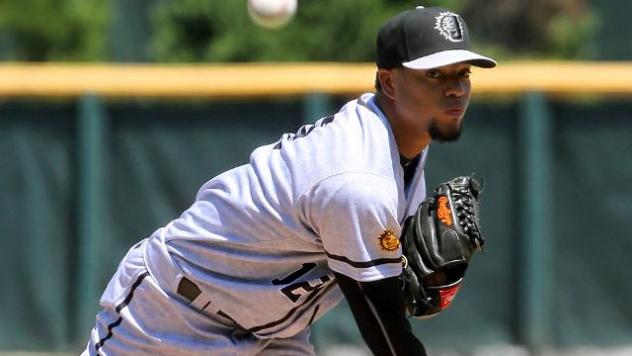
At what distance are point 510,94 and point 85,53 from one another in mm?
7199

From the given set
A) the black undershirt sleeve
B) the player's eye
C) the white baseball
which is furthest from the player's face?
the white baseball

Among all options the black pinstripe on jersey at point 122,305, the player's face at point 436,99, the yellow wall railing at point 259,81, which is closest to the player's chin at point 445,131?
the player's face at point 436,99

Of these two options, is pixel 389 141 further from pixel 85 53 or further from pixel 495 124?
→ pixel 85 53

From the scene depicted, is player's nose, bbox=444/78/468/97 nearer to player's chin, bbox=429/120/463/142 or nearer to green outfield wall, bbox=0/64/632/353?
player's chin, bbox=429/120/463/142

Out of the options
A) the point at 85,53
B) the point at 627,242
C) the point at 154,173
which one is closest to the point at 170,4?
the point at 85,53

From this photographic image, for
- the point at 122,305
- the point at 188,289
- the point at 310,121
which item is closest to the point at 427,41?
the point at 188,289

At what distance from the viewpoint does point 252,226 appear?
380 centimetres

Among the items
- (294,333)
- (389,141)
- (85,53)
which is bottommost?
(85,53)

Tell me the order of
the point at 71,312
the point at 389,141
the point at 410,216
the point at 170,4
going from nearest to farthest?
1. the point at 389,141
2. the point at 410,216
3. the point at 71,312
4. the point at 170,4

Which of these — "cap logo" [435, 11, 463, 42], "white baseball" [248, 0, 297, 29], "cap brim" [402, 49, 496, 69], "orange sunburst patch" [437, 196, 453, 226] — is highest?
"cap logo" [435, 11, 463, 42]

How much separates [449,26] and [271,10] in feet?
13.7

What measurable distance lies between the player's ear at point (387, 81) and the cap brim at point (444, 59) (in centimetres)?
11

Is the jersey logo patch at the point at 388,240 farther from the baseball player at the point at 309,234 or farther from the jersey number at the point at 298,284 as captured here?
the jersey number at the point at 298,284

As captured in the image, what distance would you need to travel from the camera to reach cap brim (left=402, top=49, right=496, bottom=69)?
143 inches
